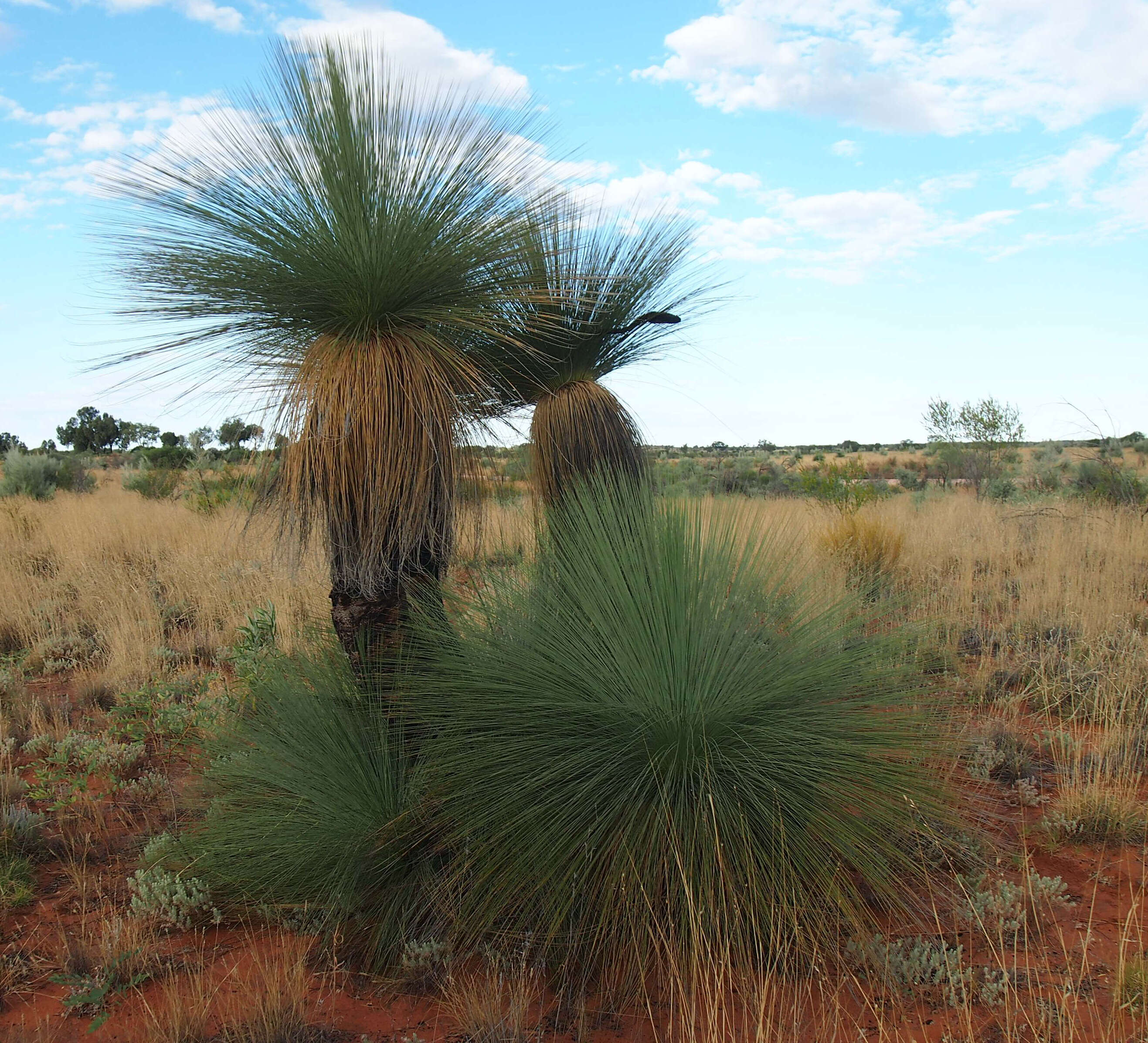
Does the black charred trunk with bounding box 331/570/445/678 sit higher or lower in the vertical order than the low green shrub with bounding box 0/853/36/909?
higher

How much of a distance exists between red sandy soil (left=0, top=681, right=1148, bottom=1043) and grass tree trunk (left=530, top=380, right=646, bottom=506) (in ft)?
8.96

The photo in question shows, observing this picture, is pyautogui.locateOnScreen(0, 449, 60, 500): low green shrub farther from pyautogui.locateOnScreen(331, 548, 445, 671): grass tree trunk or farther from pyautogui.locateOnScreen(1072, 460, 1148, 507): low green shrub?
pyautogui.locateOnScreen(1072, 460, 1148, 507): low green shrub

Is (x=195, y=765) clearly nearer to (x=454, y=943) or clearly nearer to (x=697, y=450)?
(x=454, y=943)

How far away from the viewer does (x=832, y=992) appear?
3.01 m

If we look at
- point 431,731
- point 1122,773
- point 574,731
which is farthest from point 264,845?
point 1122,773

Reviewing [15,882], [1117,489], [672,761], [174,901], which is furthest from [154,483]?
[1117,489]

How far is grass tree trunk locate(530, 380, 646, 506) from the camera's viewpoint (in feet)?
16.5

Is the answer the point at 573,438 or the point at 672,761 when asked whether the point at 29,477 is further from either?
the point at 672,761

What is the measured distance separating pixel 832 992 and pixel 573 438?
3209mm

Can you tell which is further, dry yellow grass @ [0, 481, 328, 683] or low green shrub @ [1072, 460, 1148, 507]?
low green shrub @ [1072, 460, 1148, 507]

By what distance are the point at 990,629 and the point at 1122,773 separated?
2.95 metres

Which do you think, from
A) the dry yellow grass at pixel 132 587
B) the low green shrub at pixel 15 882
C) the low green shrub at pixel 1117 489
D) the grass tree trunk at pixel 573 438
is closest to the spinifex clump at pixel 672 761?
the grass tree trunk at pixel 573 438

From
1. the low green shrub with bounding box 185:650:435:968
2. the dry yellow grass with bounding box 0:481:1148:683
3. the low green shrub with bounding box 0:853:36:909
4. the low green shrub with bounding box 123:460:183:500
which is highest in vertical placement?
the low green shrub with bounding box 123:460:183:500

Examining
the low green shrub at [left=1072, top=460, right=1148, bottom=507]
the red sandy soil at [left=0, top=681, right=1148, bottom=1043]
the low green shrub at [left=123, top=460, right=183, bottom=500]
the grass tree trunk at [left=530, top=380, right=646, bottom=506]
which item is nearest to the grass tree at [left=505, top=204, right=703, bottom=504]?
the grass tree trunk at [left=530, top=380, right=646, bottom=506]
